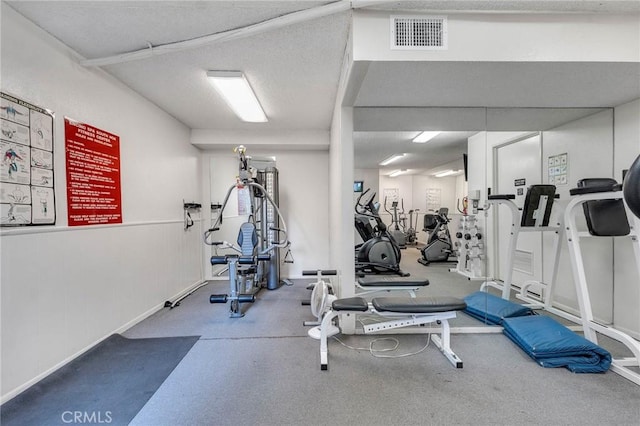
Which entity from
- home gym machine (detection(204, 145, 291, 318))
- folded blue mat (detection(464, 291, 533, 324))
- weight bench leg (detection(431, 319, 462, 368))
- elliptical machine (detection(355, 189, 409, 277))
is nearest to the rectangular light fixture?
home gym machine (detection(204, 145, 291, 318))

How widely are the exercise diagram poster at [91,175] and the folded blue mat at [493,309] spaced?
149 inches

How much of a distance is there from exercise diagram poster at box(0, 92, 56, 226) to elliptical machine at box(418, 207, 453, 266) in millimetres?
4512

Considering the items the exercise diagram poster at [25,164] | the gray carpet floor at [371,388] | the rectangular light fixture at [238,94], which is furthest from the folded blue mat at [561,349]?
the exercise diagram poster at [25,164]

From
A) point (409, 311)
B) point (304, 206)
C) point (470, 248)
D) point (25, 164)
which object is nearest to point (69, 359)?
point (25, 164)

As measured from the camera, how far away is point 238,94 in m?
2.66

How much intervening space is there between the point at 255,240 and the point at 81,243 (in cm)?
173

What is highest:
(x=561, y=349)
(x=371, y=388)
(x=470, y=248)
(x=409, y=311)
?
(x=470, y=248)

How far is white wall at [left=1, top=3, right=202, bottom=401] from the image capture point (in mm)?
1568

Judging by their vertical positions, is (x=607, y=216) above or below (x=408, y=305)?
above

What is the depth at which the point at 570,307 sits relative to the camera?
265 centimetres

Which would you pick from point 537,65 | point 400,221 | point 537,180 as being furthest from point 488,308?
point 537,65

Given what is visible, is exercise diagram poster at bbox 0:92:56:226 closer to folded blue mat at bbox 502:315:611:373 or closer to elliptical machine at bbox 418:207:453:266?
folded blue mat at bbox 502:315:611:373

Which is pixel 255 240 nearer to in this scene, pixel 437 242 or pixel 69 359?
pixel 69 359

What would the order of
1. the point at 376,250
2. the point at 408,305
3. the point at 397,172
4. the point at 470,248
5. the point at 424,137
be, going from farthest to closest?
the point at 376,250, the point at 397,172, the point at 470,248, the point at 424,137, the point at 408,305
